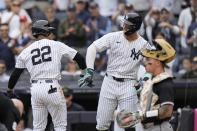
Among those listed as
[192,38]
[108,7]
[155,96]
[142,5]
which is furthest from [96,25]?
[155,96]

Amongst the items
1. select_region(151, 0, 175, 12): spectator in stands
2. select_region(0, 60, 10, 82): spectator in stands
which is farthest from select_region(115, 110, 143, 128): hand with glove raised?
select_region(151, 0, 175, 12): spectator in stands

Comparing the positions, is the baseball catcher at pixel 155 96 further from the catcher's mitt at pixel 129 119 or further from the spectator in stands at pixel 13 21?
the spectator in stands at pixel 13 21

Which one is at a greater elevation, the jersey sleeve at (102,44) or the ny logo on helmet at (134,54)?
the jersey sleeve at (102,44)

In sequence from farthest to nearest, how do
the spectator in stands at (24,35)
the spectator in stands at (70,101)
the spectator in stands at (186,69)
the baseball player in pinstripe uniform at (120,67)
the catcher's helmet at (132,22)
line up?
1. the spectator in stands at (24,35)
2. the spectator in stands at (186,69)
3. the spectator in stands at (70,101)
4. the baseball player in pinstripe uniform at (120,67)
5. the catcher's helmet at (132,22)

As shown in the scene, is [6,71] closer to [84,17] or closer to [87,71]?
[84,17]

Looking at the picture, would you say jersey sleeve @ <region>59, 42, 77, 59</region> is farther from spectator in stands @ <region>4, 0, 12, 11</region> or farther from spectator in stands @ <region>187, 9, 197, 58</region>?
spectator in stands @ <region>4, 0, 12, 11</region>

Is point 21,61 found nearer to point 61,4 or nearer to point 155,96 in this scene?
point 155,96

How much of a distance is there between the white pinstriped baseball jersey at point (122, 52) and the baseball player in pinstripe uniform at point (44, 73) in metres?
0.38

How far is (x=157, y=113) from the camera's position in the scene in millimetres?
8102

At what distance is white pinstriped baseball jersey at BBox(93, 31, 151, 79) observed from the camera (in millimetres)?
10078

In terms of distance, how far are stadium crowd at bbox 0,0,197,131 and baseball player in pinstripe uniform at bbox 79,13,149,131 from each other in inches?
161

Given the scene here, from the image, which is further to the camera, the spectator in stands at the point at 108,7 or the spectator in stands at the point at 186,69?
the spectator in stands at the point at 108,7

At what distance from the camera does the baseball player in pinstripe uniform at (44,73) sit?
9992mm

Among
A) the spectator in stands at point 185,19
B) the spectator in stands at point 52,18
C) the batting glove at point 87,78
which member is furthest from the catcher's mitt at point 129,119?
the spectator in stands at point 52,18
